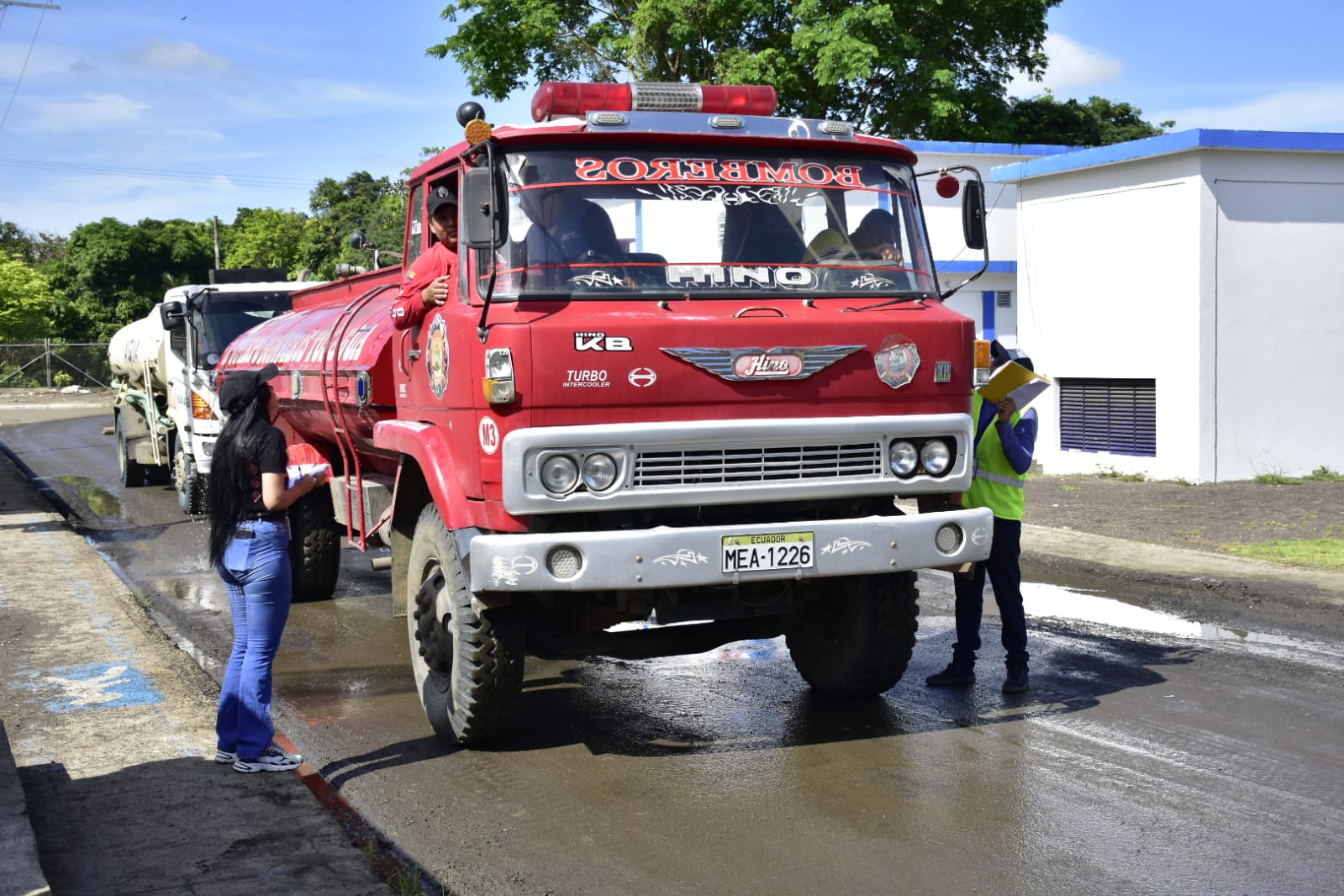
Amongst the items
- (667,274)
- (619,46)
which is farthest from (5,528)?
(619,46)

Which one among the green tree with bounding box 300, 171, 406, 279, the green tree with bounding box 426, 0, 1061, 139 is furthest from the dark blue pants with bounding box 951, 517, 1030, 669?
the green tree with bounding box 300, 171, 406, 279

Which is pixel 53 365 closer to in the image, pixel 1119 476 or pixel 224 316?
pixel 224 316

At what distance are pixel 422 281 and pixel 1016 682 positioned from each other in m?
3.76

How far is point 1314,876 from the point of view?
15.4 ft

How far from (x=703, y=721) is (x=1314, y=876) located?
3.11 m

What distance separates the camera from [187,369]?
1608 centimetres

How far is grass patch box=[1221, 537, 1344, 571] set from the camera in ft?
36.6

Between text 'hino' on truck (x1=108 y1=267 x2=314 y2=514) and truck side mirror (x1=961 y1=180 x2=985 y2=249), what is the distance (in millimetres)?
9483

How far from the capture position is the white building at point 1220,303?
17.0 meters

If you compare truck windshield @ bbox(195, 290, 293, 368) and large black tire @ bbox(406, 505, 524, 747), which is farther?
truck windshield @ bbox(195, 290, 293, 368)

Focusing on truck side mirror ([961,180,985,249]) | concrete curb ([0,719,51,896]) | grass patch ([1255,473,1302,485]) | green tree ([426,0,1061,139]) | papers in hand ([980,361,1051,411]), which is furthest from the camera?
green tree ([426,0,1061,139])

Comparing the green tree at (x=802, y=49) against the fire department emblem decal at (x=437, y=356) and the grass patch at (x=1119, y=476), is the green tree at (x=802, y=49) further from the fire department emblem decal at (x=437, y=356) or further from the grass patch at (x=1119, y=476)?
the fire department emblem decal at (x=437, y=356)

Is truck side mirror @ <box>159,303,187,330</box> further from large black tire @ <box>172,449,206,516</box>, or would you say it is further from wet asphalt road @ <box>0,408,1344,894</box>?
wet asphalt road @ <box>0,408,1344,894</box>

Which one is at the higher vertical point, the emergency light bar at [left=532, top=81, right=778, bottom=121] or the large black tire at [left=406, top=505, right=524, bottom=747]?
the emergency light bar at [left=532, top=81, right=778, bottom=121]
